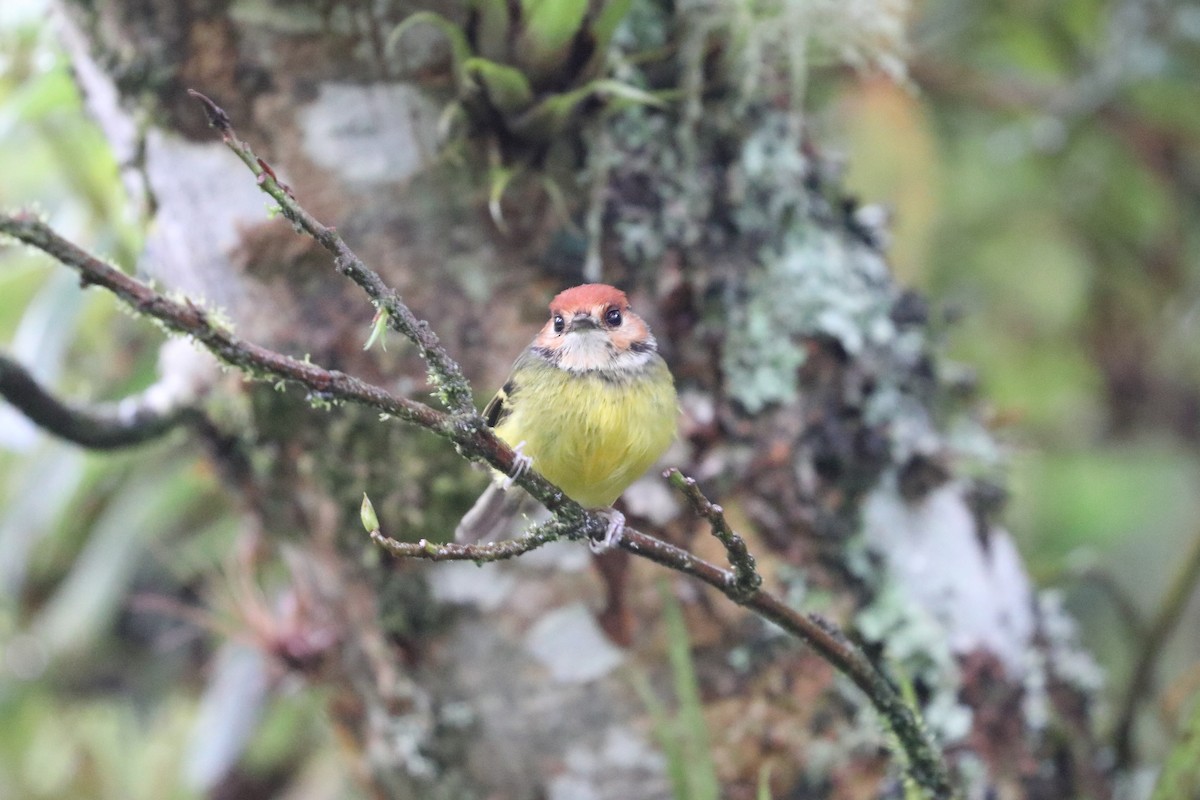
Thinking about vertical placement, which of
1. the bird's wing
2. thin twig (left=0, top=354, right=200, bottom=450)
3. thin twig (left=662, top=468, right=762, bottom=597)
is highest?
the bird's wing

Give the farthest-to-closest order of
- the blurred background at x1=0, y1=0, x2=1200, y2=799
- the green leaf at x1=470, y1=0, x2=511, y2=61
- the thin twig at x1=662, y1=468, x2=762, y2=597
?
the blurred background at x1=0, y1=0, x2=1200, y2=799
the green leaf at x1=470, y1=0, x2=511, y2=61
the thin twig at x1=662, y1=468, x2=762, y2=597

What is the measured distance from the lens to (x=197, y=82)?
5.92 feet

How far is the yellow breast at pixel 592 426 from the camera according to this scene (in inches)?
61.6

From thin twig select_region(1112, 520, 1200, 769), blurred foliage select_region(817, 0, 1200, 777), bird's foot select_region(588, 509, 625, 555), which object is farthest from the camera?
blurred foliage select_region(817, 0, 1200, 777)

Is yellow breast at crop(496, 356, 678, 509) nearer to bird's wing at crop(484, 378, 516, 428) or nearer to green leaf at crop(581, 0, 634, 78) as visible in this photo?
bird's wing at crop(484, 378, 516, 428)

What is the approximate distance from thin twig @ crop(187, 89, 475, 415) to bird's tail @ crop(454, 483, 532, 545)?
0.74m

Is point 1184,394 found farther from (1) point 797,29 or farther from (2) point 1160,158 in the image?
(1) point 797,29

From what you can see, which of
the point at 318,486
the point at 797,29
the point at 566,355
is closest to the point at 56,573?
the point at 318,486

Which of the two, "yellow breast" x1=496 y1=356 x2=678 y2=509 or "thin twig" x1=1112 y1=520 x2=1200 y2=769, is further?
"thin twig" x1=1112 y1=520 x2=1200 y2=769

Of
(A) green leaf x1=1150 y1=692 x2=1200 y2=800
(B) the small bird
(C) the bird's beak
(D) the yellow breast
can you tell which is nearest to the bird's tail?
(B) the small bird

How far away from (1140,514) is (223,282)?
297cm

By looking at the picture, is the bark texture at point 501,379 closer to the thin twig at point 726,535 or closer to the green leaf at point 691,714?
the green leaf at point 691,714

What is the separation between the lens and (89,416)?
1.87 metres

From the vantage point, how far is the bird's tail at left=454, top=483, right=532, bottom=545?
5.86 ft
